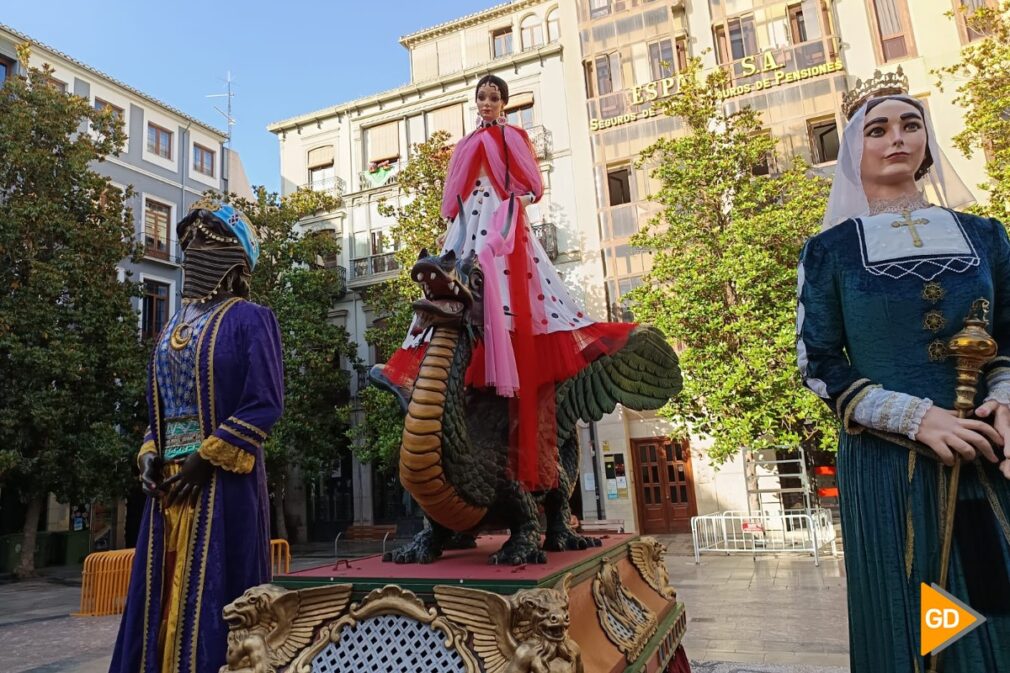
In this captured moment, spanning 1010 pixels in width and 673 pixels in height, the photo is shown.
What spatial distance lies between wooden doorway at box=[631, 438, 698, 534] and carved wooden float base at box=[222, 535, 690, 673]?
13.3 meters

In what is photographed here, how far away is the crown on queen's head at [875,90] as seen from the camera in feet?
6.68

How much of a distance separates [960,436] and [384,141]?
19438mm

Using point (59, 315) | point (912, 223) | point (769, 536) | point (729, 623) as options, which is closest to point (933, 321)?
point (912, 223)

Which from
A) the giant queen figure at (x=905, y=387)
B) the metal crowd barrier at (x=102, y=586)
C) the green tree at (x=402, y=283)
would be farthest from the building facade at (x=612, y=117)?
the giant queen figure at (x=905, y=387)

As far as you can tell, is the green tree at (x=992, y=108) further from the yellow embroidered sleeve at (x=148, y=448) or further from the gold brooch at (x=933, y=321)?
the yellow embroidered sleeve at (x=148, y=448)

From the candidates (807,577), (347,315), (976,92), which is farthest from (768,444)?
(347,315)

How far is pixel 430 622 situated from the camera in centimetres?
186

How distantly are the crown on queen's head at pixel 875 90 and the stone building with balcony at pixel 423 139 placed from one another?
44.9ft

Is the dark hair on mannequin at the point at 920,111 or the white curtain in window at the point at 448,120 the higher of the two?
the white curtain in window at the point at 448,120

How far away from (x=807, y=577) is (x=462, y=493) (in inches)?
290

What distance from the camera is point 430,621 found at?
1854mm

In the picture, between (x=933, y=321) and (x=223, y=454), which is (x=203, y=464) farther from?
(x=933, y=321)

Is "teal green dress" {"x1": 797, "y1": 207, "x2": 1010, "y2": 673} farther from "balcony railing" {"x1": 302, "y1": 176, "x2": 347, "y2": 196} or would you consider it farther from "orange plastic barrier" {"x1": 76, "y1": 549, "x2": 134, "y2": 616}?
"balcony railing" {"x1": 302, "y1": 176, "x2": 347, "y2": 196}

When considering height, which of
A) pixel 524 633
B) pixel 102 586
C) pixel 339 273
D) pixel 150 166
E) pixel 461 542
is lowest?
pixel 102 586
